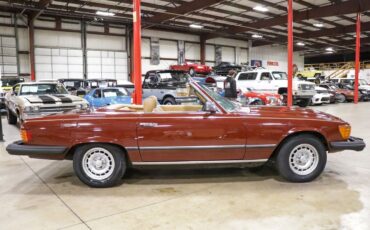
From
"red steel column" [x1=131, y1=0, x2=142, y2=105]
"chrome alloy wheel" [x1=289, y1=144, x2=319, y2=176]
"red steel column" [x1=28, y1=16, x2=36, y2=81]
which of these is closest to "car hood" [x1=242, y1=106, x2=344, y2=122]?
"chrome alloy wheel" [x1=289, y1=144, x2=319, y2=176]

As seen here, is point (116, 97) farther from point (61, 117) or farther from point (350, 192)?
point (350, 192)

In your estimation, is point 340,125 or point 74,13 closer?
point 340,125

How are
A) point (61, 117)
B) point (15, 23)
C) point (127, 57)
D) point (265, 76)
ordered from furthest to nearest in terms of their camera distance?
point (127, 57) < point (15, 23) < point (265, 76) < point (61, 117)

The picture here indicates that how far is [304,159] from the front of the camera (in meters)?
3.88

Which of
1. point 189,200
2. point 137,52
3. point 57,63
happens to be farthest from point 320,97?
point 57,63

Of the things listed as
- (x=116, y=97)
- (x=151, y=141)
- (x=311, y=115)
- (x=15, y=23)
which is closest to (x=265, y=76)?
(x=116, y=97)

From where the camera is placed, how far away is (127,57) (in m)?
22.0

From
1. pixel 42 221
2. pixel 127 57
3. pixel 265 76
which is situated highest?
pixel 127 57

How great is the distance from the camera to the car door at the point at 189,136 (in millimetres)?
3633

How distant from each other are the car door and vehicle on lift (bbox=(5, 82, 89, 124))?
3.64 meters

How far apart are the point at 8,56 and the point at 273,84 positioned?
1476cm

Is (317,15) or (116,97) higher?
(317,15)

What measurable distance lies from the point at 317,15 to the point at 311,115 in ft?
53.7

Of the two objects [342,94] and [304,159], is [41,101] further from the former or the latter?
[342,94]
